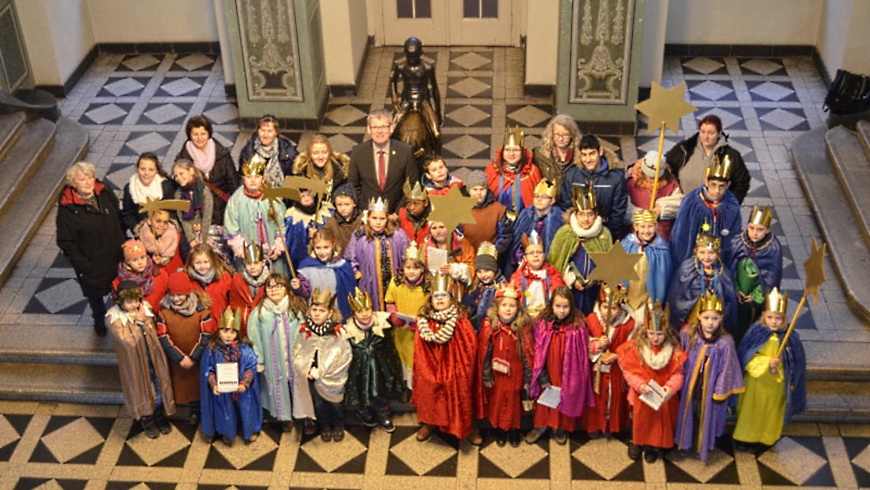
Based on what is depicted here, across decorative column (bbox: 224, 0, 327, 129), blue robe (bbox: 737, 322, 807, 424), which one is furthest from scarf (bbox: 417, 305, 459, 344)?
decorative column (bbox: 224, 0, 327, 129)

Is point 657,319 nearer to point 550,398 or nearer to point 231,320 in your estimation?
point 550,398

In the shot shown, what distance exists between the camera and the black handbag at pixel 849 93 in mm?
11758

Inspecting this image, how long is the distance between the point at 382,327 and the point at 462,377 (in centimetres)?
66

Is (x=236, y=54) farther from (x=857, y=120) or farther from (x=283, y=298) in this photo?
(x=857, y=120)

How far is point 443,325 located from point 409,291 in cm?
44

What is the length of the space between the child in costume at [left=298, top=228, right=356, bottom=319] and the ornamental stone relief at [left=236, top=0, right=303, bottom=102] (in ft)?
14.0

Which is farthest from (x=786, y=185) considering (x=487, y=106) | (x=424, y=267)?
(x=424, y=267)

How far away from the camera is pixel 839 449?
8477 millimetres

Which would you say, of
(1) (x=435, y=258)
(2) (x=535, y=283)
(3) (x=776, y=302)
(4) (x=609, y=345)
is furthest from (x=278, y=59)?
(3) (x=776, y=302)

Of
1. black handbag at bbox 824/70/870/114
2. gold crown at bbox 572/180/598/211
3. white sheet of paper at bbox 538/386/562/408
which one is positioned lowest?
white sheet of paper at bbox 538/386/562/408

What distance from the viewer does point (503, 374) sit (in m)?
8.13

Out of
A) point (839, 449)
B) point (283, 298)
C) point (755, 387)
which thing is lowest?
point (839, 449)

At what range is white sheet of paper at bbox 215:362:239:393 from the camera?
8.20m

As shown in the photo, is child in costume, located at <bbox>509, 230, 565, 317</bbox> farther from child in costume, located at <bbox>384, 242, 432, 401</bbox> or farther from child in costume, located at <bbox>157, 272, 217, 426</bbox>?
child in costume, located at <bbox>157, 272, 217, 426</bbox>
